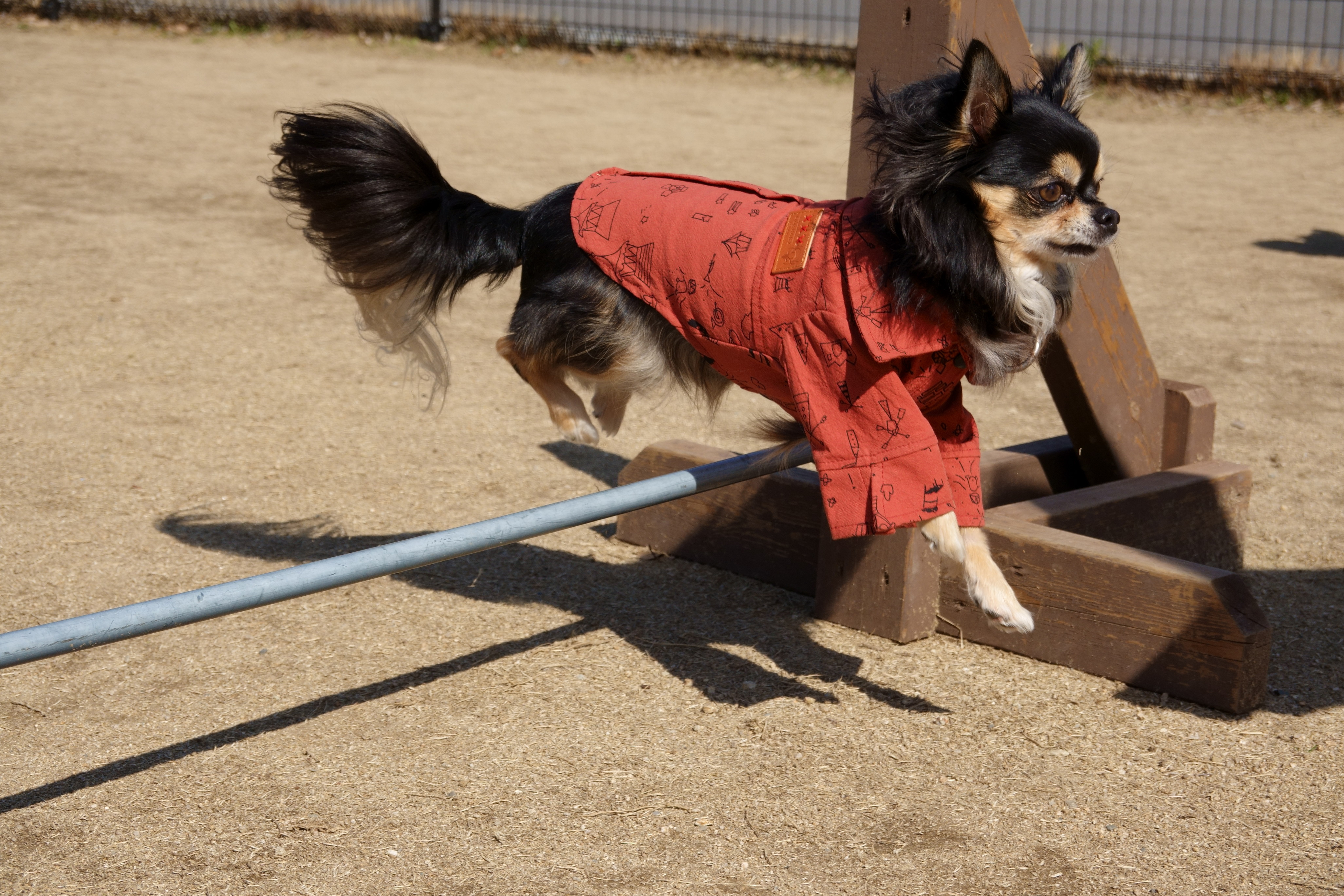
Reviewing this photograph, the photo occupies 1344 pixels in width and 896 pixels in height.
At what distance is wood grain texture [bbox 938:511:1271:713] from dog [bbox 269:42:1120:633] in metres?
0.45

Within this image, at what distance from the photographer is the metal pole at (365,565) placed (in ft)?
7.11

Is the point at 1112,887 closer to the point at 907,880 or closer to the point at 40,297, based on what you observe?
the point at 907,880

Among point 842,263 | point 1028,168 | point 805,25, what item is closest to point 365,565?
point 842,263

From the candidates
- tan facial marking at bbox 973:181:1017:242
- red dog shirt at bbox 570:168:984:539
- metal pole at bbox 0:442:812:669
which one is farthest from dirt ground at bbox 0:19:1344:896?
tan facial marking at bbox 973:181:1017:242

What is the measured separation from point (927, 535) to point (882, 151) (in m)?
0.85

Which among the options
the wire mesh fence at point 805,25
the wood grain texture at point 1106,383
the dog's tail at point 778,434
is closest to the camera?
the dog's tail at point 778,434

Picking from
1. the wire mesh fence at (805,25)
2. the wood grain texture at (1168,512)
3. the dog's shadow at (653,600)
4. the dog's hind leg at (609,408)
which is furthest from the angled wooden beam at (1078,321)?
the wire mesh fence at (805,25)

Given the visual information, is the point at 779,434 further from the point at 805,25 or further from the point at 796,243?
the point at 805,25

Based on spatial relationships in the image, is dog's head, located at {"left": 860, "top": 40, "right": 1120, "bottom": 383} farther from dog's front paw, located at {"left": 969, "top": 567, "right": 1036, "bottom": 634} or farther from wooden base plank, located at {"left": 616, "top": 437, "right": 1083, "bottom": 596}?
wooden base plank, located at {"left": 616, "top": 437, "right": 1083, "bottom": 596}

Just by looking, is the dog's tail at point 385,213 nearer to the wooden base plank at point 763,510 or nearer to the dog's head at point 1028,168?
the wooden base plank at point 763,510

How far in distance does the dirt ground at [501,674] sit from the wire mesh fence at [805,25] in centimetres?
645

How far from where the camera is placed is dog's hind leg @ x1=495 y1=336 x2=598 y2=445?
136 inches

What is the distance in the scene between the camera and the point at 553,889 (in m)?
2.36

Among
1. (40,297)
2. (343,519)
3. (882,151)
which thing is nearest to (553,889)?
(882,151)
